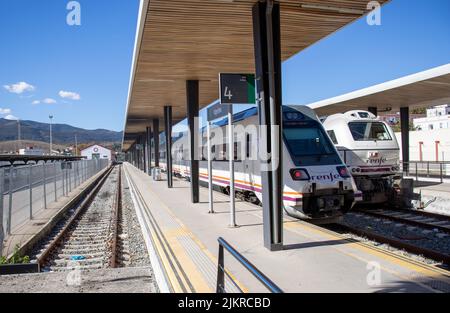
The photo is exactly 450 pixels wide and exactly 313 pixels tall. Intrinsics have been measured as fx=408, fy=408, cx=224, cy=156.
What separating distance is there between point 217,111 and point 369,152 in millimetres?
5951

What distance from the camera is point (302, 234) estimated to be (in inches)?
313

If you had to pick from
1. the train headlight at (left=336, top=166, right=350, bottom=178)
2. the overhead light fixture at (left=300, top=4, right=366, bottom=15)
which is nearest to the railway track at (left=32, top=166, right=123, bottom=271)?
the train headlight at (left=336, top=166, right=350, bottom=178)

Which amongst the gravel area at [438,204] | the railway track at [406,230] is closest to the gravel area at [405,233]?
the railway track at [406,230]

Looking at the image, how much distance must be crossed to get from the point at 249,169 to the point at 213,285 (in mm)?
6506

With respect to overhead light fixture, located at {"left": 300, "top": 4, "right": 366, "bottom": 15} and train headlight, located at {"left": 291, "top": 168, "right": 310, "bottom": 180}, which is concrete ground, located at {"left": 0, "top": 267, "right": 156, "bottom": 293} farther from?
overhead light fixture, located at {"left": 300, "top": 4, "right": 366, "bottom": 15}

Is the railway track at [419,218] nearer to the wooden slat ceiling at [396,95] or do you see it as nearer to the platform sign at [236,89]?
the wooden slat ceiling at [396,95]

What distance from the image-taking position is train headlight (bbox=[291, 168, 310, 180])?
9.13 metres

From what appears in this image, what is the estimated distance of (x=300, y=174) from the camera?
916 centimetres

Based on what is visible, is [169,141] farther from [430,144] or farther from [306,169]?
[430,144]

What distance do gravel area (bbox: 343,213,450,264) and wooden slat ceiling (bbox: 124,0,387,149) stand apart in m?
4.74

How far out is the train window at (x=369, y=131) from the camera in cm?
1370

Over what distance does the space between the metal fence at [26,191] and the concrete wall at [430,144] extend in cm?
2403
